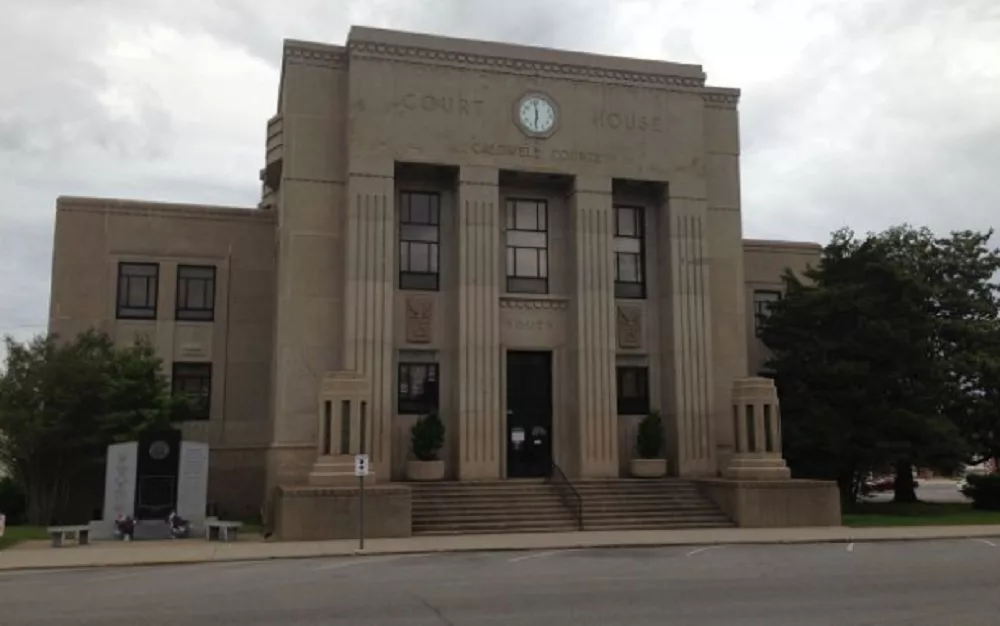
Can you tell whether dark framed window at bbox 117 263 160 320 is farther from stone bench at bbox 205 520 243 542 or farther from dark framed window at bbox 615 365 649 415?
dark framed window at bbox 615 365 649 415

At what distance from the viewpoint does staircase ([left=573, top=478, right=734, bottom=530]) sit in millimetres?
26688

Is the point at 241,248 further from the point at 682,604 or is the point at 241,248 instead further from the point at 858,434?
the point at 682,604

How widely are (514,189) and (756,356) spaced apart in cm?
1277

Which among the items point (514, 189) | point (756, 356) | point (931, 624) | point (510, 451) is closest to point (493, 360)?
point (510, 451)

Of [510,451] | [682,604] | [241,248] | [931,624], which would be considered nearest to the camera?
[931,624]

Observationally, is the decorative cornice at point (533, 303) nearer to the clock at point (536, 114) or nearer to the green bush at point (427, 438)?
the green bush at point (427, 438)

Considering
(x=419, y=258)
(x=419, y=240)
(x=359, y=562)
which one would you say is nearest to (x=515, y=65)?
(x=419, y=240)

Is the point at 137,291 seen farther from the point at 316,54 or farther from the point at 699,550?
the point at 699,550

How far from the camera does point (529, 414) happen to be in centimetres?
3153

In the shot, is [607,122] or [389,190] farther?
[607,122]

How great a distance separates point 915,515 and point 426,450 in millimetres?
16739

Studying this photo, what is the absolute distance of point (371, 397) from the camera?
94.6ft

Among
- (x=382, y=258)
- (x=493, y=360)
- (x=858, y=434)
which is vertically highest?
(x=382, y=258)

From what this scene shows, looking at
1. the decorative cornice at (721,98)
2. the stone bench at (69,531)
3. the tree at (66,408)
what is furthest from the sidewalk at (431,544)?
the decorative cornice at (721,98)
